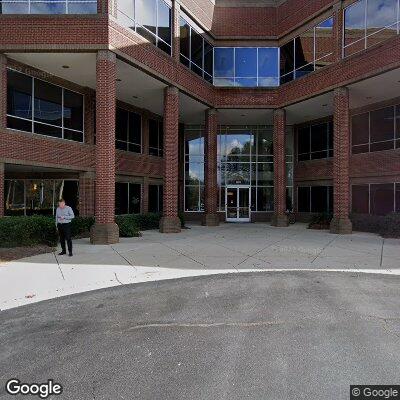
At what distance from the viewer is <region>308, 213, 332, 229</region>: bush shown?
21234 mm

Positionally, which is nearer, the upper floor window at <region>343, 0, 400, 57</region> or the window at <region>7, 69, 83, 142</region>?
the window at <region>7, 69, 83, 142</region>

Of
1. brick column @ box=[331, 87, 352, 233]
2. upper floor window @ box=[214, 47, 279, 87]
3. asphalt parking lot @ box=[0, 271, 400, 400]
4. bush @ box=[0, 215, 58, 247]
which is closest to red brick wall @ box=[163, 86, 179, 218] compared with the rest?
upper floor window @ box=[214, 47, 279, 87]

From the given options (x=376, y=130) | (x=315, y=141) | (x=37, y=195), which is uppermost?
(x=315, y=141)

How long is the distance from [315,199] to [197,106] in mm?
10717

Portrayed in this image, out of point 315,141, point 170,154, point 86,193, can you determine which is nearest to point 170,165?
point 170,154

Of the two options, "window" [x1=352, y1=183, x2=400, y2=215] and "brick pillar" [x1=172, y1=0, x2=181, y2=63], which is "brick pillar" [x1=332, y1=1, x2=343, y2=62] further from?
"brick pillar" [x1=172, y1=0, x2=181, y2=63]

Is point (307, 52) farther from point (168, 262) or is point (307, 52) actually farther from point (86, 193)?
point (168, 262)

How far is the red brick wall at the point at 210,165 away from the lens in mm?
22703

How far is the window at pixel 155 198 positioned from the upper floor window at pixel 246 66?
26.3 ft

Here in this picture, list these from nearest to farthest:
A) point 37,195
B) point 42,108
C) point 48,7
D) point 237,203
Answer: point 48,7 → point 42,108 → point 37,195 → point 237,203

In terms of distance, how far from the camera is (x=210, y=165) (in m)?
22.9

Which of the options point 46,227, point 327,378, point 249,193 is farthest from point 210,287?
point 249,193

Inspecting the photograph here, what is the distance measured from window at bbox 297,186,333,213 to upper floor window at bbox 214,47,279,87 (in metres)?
8.10

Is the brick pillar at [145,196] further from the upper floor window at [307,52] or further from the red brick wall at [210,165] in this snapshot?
the upper floor window at [307,52]
